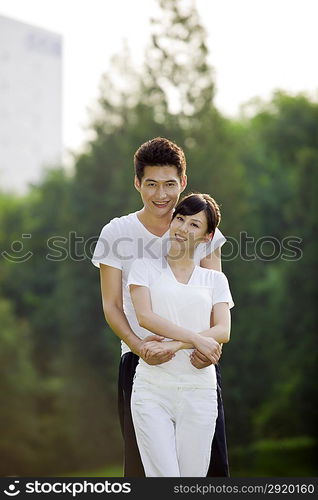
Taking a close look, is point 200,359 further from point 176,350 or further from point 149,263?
point 149,263

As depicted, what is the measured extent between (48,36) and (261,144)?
7.87 meters

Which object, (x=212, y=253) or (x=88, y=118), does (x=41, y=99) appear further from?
(x=212, y=253)

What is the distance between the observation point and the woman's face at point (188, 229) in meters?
3.28

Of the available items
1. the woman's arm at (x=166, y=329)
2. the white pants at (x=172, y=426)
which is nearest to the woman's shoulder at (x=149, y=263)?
the woman's arm at (x=166, y=329)

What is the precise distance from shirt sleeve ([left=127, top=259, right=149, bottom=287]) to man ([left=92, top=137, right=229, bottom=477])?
258 mm

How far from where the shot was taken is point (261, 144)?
883 inches

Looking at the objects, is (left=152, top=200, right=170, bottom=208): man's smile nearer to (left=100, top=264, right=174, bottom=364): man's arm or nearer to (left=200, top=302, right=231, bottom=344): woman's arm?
(left=100, top=264, right=174, bottom=364): man's arm

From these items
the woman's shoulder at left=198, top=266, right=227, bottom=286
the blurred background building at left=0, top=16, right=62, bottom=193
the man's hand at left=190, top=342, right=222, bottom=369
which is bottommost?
the man's hand at left=190, top=342, right=222, bottom=369

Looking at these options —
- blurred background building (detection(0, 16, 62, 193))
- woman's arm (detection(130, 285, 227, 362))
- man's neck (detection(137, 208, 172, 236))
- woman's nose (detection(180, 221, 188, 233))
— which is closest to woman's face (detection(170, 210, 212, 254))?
woman's nose (detection(180, 221, 188, 233))

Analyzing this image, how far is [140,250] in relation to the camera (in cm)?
362

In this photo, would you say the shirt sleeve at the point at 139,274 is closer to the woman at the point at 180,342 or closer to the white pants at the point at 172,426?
the woman at the point at 180,342

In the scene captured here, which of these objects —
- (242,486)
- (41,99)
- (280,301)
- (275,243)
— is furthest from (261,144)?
(242,486)

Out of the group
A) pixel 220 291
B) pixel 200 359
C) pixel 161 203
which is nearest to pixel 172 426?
pixel 200 359

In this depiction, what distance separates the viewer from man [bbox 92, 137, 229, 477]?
348cm
